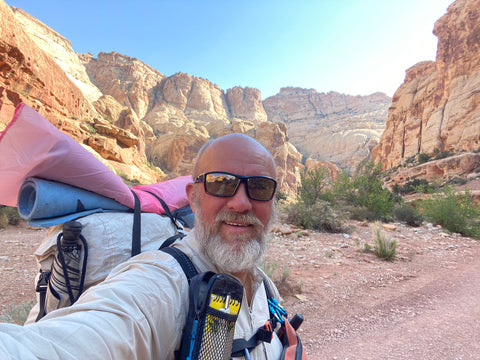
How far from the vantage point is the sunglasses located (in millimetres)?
1215

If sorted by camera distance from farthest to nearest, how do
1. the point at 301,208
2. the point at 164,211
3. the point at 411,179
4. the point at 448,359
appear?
the point at 411,179, the point at 301,208, the point at 448,359, the point at 164,211

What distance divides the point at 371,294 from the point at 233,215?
3.38 metres

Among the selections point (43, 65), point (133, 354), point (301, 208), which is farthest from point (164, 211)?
point (43, 65)

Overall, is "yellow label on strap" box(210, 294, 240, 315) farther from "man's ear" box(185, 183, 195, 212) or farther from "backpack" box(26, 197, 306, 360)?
"man's ear" box(185, 183, 195, 212)

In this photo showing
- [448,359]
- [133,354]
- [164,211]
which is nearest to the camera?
[133,354]

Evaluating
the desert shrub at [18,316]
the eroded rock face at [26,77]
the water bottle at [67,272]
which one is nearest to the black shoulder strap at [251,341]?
the water bottle at [67,272]

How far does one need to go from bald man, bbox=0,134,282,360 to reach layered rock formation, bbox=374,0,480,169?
31930 mm

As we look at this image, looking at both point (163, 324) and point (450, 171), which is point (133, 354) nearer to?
point (163, 324)

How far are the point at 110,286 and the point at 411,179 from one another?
94.0 feet

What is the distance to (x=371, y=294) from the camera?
11.5 ft

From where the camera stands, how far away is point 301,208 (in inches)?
358

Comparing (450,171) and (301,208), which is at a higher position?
(450,171)

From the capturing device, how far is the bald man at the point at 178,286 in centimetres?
57

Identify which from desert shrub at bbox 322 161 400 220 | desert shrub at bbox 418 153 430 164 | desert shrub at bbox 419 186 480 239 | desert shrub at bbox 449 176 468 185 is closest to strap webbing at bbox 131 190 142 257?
desert shrub at bbox 419 186 480 239
